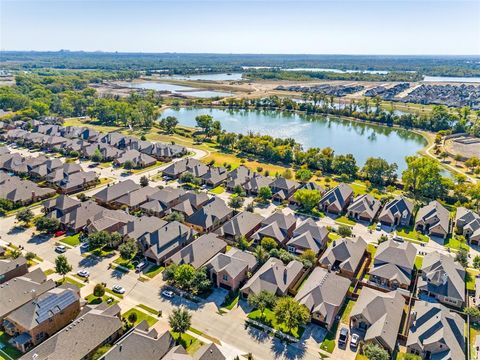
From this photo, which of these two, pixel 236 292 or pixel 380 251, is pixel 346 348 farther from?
pixel 380 251

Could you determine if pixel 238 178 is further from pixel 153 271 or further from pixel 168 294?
pixel 168 294

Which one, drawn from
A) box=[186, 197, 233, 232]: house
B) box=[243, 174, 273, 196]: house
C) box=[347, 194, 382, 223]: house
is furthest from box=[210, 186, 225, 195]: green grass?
box=[347, 194, 382, 223]: house

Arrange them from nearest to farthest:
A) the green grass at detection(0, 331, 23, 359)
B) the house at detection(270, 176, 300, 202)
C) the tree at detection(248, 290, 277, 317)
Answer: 1. the green grass at detection(0, 331, 23, 359)
2. the tree at detection(248, 290, 277, 317)
3. the house at detection(270, 176, 300, 202)

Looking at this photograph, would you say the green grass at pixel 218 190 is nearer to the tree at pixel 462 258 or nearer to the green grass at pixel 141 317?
the green grass at pixel 141 317

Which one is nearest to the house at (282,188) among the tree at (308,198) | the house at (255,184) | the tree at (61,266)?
the house at (255,184)

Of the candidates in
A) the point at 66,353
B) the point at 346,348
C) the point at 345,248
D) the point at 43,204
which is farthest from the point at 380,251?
the point at 43,204

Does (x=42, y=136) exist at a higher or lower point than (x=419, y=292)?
higher

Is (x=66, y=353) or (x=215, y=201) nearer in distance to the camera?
(x=66, y=353)

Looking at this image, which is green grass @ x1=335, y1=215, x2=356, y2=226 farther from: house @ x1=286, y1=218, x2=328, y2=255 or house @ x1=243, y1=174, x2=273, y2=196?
house @ x1=243, y1=174, x2=273, y2=196
